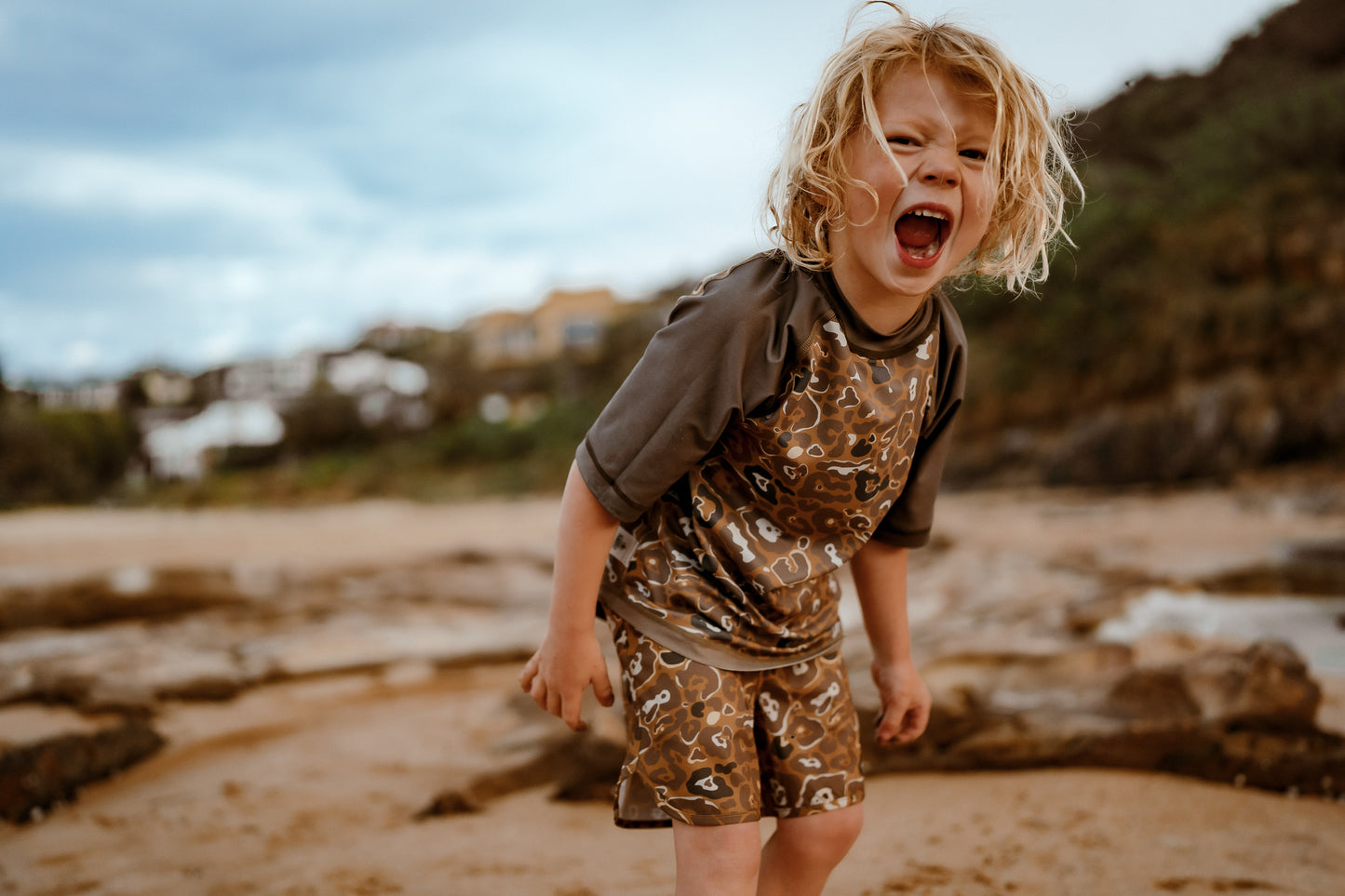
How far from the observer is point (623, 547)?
1448 millimetres

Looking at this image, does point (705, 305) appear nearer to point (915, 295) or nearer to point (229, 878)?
point (915, 295)

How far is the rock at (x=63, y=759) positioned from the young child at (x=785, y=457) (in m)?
1.86

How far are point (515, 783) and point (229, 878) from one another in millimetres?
741

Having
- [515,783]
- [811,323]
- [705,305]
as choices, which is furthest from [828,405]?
[515,783]

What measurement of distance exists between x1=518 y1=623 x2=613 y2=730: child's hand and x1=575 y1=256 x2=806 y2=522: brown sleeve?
0.71 feet

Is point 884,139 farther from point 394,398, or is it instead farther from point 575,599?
point 394,398

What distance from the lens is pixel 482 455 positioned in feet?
75.4


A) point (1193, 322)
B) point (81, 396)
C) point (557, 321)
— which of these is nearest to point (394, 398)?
point (81, 396)

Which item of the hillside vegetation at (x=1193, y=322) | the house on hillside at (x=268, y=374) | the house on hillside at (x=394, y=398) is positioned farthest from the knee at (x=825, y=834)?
the house on hillside at (x=268, y=374)

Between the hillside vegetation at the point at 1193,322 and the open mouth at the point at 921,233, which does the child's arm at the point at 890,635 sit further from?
the hillside vegetation at the point at 1193,322

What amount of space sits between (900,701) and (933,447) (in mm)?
471

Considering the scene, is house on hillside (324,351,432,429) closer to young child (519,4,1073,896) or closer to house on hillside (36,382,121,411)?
house on hillside (36,382,121,411)

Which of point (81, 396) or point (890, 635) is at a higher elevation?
point (81, 396)

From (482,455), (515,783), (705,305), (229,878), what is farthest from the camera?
(482,455)
